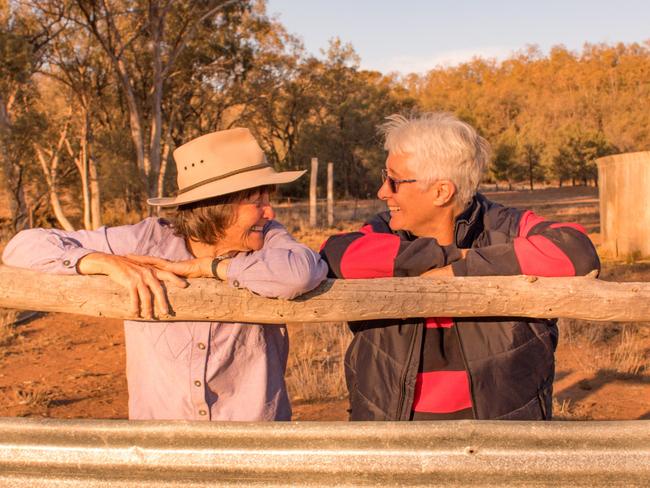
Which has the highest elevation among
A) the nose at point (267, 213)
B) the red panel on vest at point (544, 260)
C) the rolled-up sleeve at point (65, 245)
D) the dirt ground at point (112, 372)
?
the nose at point (267, 213)

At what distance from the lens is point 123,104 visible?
23.0 meters

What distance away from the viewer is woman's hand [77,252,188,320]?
5.83 ft

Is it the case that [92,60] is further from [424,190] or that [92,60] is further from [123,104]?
[424,190]

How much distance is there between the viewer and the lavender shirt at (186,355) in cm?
203

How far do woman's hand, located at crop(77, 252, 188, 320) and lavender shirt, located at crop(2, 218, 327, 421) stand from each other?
0.52ft

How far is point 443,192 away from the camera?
2.24m

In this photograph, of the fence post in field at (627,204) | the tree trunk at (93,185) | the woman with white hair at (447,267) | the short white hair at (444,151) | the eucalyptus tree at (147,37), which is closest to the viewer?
the woman with white hair at (447,267)

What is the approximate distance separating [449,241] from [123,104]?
73.0ft

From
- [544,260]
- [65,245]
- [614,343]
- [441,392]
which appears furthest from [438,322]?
[614,343]

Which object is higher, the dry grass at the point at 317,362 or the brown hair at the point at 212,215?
the brown hair at the point at 212,215

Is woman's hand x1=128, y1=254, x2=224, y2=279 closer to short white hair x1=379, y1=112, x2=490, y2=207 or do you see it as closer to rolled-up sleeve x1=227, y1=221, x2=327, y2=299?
rolled-up sleeve x1=227, y1=221, x2=327, y2=299

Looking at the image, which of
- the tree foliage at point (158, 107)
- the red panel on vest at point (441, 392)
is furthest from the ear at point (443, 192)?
the tree foliage at point (158, 107)

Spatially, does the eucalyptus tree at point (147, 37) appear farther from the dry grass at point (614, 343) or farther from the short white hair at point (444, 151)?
the short white hair at point (444, 151)

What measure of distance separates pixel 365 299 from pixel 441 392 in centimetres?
49
